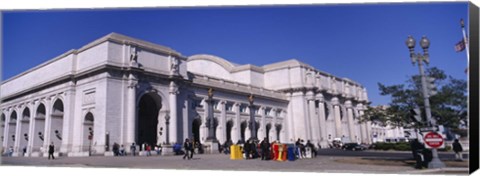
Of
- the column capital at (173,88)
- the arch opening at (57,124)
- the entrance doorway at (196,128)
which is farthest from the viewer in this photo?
the entrance doorway at (196,128)

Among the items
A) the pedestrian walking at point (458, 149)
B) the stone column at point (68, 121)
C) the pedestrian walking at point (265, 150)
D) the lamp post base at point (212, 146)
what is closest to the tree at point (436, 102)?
the pedestrian walking at point (458, 149)

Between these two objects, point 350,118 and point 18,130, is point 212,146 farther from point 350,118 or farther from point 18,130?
point 350,118

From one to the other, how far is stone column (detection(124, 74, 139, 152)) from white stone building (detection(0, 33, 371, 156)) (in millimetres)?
96

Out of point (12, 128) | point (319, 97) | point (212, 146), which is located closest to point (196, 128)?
point (212, 146)

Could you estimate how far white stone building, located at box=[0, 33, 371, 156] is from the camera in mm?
40562

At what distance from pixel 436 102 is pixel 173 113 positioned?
96.7 ft

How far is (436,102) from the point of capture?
2214 centimetres

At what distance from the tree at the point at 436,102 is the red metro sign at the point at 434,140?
439 centimetres

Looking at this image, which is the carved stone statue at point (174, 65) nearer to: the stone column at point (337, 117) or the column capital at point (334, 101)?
the column capital at point (334, 101)

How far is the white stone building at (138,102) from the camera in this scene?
Result: 40562mm

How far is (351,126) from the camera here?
8069 cm

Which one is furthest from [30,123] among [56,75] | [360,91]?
[360,91]

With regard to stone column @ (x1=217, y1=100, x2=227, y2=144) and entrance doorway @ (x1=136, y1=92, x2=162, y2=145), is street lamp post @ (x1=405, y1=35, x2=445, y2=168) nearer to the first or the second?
entrance doorway @ (x1=136, y1=92, x2=162, y2=145)

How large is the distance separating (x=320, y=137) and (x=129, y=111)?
35883 millimetres
